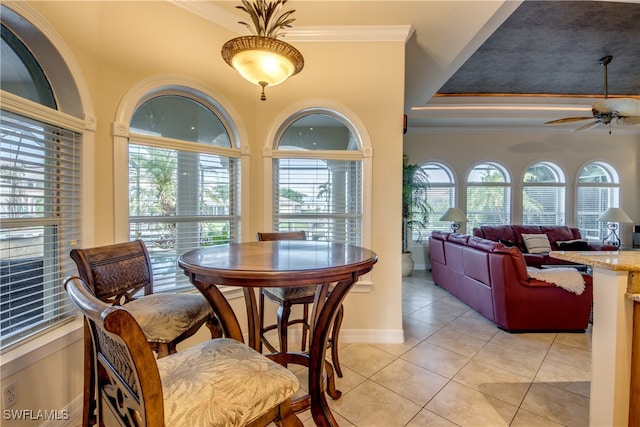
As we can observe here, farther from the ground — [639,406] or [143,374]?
[143,374]

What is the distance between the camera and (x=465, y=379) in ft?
6.88

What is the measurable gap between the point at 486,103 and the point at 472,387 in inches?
200

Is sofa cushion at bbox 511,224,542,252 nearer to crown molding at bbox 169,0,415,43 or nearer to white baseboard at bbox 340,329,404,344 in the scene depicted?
white baseboard at bbox 340,329,404,344

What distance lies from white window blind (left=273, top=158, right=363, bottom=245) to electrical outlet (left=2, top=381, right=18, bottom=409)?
75.1 inches

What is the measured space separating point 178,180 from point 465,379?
2735 millimetres

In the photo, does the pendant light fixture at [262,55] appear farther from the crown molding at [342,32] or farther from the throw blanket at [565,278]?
the throw blanket at [565,278]

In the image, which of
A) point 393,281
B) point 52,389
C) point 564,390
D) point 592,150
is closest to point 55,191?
point 52,389

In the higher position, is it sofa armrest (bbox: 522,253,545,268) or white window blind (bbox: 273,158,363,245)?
white window blind (bbox: 273,158,363,245)

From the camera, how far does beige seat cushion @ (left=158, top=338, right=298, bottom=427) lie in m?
0.88

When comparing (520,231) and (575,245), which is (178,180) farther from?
(575,245)

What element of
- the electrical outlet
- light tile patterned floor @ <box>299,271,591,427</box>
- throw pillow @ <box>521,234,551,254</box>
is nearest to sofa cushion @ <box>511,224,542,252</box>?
throw pillow @ <box>521,234,551,254</box>

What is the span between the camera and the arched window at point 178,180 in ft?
7.23

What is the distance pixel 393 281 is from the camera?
2688 mm

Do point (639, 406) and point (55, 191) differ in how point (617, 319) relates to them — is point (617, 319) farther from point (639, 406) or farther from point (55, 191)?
point (55, 191)
